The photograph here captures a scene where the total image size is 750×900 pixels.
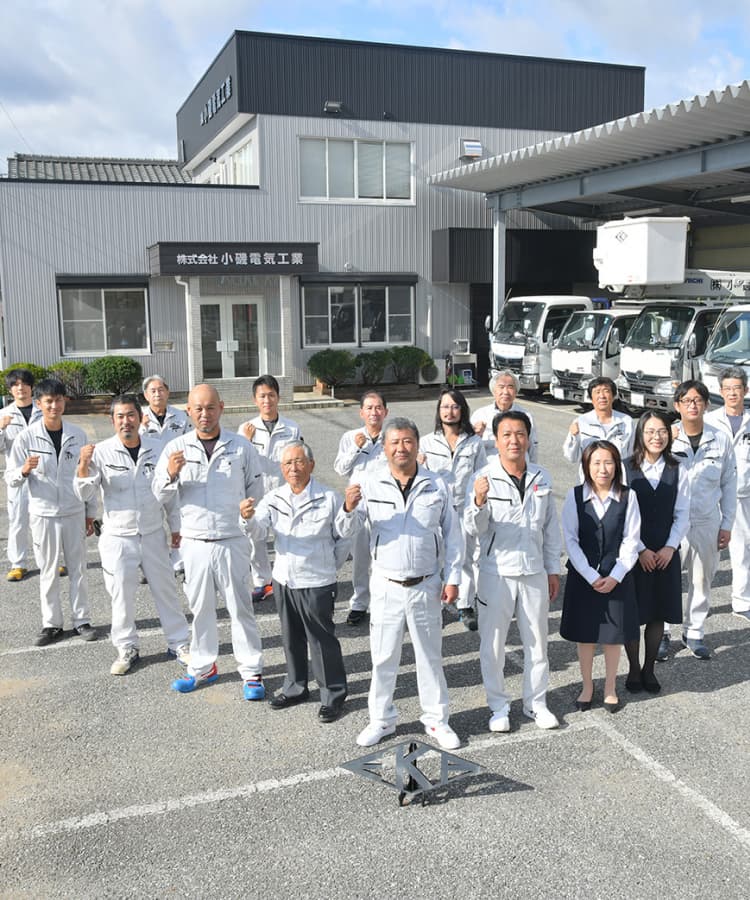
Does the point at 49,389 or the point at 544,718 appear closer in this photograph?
the point at 544,718

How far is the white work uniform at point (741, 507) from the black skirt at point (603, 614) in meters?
2.06

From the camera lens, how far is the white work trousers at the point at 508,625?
17.9ft

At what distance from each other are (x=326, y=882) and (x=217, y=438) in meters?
3.02

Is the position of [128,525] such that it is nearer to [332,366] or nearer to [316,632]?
[316,632]

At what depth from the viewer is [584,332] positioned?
1961cm

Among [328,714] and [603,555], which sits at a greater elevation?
[603,555]

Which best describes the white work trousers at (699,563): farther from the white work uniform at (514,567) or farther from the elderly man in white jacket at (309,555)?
the elderly man in white jacket at (309,555)

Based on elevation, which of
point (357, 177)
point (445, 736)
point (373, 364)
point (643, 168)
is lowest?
point (445, 736)

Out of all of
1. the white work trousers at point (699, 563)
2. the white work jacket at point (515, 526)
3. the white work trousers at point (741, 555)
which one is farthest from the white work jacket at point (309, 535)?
the white work trousers at point (741, 555)

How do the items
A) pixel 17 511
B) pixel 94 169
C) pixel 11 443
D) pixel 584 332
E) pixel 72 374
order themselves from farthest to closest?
1. pixel 94 169
2. pixel 72 374
3. pixel 584 332
4. pixel 17 511
5. pixel 11 443

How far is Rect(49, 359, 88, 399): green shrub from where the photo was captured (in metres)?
20.1

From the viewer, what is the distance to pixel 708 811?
15.1 feet

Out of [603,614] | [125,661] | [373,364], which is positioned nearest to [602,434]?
[603,614]

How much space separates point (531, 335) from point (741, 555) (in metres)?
13.9
